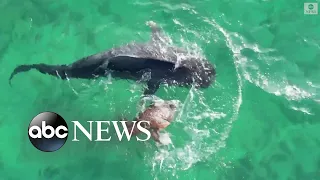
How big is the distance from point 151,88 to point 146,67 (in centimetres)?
42

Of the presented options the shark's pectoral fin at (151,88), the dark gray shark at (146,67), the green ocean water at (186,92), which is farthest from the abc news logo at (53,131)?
the dark gray shark at (146,67)

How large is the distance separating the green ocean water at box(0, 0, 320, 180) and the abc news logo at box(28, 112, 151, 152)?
0.12 m

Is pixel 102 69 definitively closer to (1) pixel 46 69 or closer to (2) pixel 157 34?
(1) pixel 46 69

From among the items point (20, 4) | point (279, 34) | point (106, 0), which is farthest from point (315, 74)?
point (20, 4)

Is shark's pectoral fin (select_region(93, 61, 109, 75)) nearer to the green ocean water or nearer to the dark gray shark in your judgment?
the dark gray shark

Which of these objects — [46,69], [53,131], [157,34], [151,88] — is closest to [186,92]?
[151,88]

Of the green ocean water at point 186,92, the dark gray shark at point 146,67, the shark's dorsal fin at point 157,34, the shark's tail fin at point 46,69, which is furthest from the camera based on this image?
the shark's dorsal fin at point 157,34

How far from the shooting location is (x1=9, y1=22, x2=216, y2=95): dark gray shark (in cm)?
1008

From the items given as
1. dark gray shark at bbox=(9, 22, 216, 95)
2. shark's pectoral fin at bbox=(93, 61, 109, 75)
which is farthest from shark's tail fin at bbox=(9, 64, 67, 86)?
shark's pectoral fin at bbox=(93, 61, 109, 75)

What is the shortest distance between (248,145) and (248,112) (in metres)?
0.64

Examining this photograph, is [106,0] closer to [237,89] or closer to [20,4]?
[20,4]

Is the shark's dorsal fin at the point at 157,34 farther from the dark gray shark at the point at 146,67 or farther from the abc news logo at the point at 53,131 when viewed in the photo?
the abc news logo at the point at 53,131

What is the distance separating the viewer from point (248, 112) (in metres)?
10.2

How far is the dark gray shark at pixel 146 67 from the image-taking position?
1008 cm
